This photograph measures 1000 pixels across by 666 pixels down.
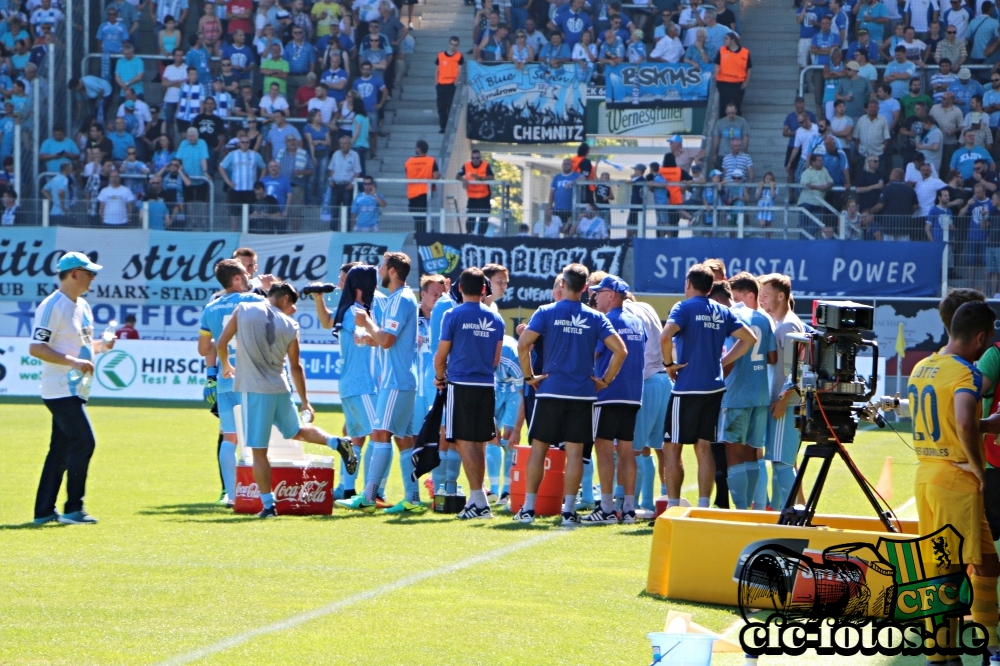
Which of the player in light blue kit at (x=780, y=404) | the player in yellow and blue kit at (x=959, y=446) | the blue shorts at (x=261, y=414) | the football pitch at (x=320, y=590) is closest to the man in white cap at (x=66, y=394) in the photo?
the football pitch at (x=320, y=590)

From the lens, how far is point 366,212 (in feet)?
88.0

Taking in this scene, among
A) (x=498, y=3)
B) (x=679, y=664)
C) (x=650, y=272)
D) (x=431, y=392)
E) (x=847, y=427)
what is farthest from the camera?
(x=498, y=3)

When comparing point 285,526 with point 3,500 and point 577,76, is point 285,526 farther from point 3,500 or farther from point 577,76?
point 577,76

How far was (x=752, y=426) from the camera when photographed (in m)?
11.3

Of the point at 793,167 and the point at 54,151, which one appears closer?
the point at 793,167

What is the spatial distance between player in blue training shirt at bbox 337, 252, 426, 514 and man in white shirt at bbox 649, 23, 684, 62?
1781 centimetres

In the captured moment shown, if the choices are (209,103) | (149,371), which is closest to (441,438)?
(149,371)

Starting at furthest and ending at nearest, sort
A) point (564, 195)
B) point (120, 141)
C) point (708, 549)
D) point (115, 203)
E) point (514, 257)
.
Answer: point (120, 141), point (115, 203), point (564, 195), point (514, 257), point (708, 549)

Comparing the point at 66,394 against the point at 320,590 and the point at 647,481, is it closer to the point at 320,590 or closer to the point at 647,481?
the point at 320,590

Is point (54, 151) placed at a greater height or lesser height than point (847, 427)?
greater

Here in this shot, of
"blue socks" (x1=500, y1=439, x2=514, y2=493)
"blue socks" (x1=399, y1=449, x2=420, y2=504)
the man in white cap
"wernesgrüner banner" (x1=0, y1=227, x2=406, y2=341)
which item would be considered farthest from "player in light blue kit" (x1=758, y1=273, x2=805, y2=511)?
"wernesgrüner banner" (x1=0, y1=227, x2=406, y2=341)

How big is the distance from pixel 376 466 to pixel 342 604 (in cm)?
433

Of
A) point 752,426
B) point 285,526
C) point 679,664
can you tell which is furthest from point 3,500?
point 679,664

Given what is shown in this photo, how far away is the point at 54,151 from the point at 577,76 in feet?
36.0
